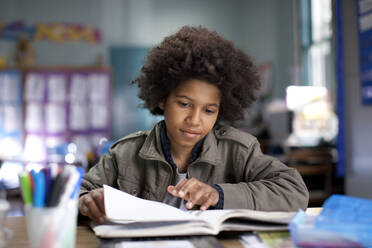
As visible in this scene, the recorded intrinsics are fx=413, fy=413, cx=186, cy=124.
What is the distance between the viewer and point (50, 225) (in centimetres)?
57

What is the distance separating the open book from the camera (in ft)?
2.37

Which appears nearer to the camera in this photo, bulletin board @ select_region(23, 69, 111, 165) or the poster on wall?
the poster on wall

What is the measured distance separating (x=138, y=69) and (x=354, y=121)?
193cm

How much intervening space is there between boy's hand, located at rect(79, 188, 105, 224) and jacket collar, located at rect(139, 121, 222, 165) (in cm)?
25

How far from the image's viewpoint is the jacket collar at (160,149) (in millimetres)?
1118

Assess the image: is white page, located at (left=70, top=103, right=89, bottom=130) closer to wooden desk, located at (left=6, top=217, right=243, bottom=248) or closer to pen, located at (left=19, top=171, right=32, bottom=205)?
wooden desk, located at (left=6, top=217, right=243, bottom=248)

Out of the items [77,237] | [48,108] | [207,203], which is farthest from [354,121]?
[48,108]

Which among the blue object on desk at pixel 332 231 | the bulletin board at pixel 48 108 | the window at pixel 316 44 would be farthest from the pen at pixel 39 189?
the bulletin board at pixel 48 108

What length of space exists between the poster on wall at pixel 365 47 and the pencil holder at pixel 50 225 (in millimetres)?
2971

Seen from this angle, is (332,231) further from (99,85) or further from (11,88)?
(11,88)

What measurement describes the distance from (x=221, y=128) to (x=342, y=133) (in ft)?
8.00

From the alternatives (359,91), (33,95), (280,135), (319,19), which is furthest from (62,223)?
(33,95)

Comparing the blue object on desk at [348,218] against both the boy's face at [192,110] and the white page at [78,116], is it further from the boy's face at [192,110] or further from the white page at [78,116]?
the white page at [78,116]

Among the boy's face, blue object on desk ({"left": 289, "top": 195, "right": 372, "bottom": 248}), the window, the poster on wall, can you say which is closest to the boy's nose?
the boy's face
